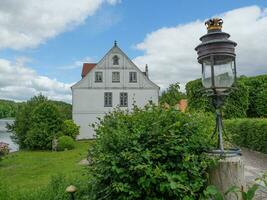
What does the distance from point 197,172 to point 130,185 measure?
2.22ft

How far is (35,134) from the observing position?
19.3 m

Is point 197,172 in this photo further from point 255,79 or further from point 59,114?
point 255,79

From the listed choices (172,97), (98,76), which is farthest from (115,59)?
(172,97)

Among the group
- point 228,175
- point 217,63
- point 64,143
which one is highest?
point 217,63

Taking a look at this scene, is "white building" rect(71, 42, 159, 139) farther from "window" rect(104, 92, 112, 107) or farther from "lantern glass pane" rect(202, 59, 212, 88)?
"lantern glass pane" rect(202, 59, 212, 88)

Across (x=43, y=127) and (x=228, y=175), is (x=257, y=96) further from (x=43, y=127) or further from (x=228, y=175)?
(x=228, y=175)

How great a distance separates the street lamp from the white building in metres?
24.4

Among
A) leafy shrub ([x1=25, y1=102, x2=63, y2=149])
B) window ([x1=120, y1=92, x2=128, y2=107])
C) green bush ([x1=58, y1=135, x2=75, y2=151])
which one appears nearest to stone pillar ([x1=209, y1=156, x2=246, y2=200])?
green bush ([x1=58, y1=135, x2=75, y2=151])

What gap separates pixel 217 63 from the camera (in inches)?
138

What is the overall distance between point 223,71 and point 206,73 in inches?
7.3

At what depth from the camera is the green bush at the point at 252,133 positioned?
11391 millimetres

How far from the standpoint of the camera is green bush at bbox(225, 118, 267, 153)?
11.4 m

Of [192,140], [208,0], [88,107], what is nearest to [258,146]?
[208,0]

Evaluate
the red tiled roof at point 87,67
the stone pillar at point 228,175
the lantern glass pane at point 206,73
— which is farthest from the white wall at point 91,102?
the stone pillar at point 228,175
